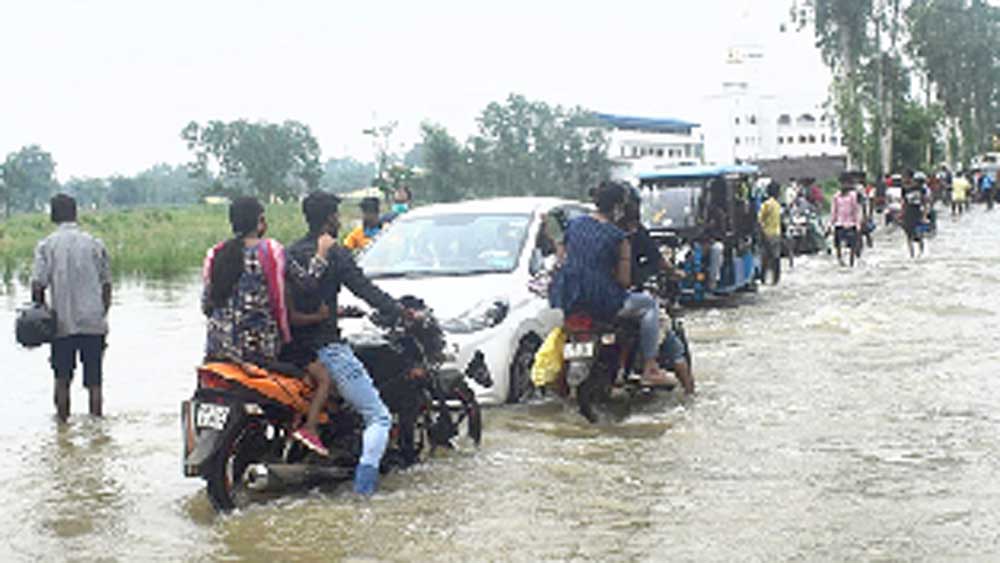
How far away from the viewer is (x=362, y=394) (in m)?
7.52

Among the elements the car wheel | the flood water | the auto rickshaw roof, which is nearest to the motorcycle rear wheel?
the flood water

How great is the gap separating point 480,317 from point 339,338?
105 inches

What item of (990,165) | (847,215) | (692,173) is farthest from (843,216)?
(990,165)

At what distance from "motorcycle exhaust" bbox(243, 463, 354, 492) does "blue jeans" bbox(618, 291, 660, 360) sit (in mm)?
2744

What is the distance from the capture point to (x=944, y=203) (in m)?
60.3

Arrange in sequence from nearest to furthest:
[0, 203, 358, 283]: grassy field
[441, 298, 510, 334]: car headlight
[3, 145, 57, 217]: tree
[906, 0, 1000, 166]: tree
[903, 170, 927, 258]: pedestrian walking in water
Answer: [441, 298, 510, 334]: car headlight < [903, 170, 927, 258]: pedestrian walking in water < [0, 203, 358, 283]: grassy field < [906, 0, 1000, 166]: tree < [3, 145, 57, 217]: tree

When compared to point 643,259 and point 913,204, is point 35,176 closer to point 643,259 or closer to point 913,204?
point 913,204

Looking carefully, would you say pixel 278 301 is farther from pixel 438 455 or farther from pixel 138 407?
pixel 138 407

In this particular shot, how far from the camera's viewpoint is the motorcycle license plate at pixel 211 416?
23.1ft

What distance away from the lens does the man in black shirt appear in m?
7.41

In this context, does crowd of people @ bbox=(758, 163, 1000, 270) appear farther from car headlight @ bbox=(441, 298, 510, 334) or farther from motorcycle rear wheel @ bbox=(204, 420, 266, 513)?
motorcycle rear wheel @ bbox=(204, 420, 266, 513)

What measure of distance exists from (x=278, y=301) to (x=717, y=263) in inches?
457

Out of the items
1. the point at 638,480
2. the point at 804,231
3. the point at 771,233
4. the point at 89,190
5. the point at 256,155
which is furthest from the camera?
the point at 89,190

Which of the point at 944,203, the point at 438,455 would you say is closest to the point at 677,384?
the point at 438,455
